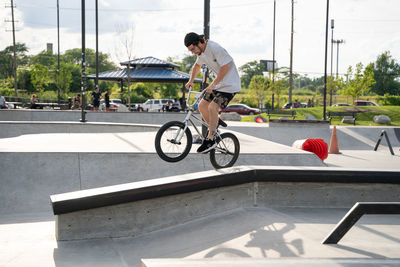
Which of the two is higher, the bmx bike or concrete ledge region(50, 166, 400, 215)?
the bmx bike

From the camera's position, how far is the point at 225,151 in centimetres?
682

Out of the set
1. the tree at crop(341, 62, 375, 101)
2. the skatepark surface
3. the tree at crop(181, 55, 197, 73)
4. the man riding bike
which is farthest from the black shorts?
the tree at crop(181, 55, 197, 73)

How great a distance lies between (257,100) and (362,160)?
47609mm

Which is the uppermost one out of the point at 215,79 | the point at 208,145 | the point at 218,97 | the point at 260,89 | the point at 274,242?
the point at 260,89

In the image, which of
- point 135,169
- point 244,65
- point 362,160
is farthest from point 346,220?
point 244,65

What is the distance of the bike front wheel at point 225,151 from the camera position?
22.1 ft

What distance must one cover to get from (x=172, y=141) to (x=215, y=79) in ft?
3.65

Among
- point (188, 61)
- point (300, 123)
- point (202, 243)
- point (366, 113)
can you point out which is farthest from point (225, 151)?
point (188, 61)

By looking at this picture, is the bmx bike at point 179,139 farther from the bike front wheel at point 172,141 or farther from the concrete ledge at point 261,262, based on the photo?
the concrete ledge at point 261,262

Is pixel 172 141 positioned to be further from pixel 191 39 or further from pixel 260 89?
pixel 260 89

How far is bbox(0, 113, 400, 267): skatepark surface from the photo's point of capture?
150 inches

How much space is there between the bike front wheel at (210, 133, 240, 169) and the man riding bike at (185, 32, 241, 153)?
0.35 metres

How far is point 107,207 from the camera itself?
4793 millimetres

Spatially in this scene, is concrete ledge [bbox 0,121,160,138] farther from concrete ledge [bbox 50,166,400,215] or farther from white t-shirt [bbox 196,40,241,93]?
concrete ledge [bbox 50,166,400,215]
